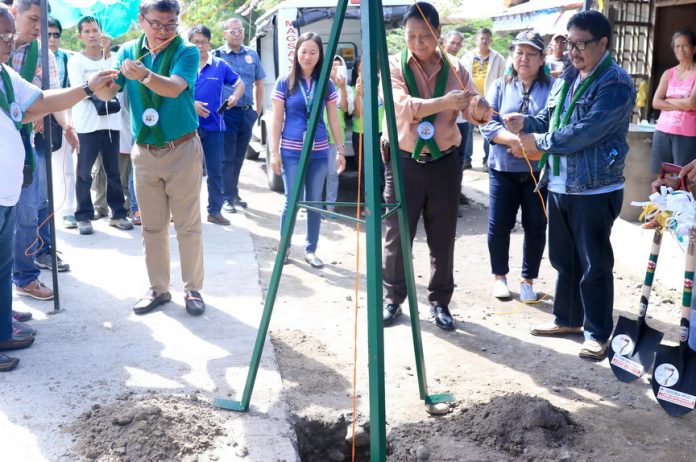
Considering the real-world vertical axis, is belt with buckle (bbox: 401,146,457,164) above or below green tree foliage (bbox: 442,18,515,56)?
below

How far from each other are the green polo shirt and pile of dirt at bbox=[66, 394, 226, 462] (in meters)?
1.90

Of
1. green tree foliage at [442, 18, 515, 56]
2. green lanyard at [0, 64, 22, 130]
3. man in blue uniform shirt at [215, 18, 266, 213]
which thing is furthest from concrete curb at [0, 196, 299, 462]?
green tree foliage at [442, 18, 515, 56]

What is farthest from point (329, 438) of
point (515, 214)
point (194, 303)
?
point (515, 214)

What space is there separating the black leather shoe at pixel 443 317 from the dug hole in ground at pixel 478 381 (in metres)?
0.06

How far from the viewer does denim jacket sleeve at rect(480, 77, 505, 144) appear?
502 centimetres

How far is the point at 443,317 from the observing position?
16.6ft

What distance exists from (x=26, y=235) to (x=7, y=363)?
1.37m

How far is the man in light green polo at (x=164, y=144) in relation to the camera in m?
4.59

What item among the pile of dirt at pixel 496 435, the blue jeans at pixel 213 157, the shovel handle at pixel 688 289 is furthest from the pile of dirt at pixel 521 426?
the blue jeans at pixel 213 157

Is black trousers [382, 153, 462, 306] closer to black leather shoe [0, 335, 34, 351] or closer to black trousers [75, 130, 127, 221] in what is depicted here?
black leather shoe [0, 335, 34, 351]

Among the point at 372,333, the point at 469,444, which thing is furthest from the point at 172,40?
the point at 469,444

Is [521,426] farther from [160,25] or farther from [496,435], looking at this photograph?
[160,25]

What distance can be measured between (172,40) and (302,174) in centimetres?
190

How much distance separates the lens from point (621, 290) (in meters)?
5.91
